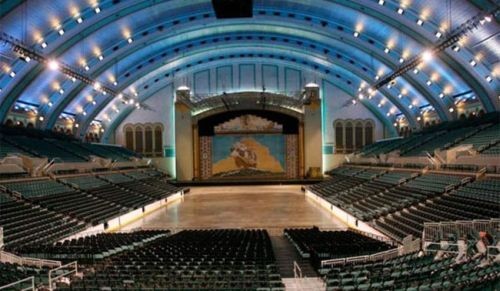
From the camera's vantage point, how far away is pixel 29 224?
18.9 m

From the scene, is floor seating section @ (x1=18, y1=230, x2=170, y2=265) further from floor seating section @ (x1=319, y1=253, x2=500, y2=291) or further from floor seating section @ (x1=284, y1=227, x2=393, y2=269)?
floor seating section @ (x1=319, y1=253, x2=500, y2=291)

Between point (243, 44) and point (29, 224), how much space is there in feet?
93.4

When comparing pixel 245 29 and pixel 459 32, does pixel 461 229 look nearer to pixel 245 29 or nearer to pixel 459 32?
pixel 459 32

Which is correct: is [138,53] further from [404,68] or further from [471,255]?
[471,255]

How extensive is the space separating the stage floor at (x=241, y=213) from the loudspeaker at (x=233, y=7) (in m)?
11.1

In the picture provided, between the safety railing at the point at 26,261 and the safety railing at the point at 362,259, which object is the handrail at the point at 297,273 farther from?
the safety railing at the point at 26,261

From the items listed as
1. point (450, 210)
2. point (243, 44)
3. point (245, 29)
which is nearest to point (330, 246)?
point (450, 210)

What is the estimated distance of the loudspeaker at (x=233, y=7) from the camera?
18203 millimetres

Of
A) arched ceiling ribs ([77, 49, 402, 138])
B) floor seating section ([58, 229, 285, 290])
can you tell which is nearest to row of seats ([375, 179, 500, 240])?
floor seating section ([58, 229, 285, 290])

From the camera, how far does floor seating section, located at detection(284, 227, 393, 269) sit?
12.9m

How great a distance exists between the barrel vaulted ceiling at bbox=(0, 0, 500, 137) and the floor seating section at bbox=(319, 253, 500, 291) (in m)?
16.2

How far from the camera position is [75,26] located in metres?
27.6

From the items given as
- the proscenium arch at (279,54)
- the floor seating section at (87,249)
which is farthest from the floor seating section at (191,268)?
the proscenium arch at (279,54)

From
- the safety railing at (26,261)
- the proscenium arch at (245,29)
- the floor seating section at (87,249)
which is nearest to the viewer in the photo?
the safety railing at (26,261)
